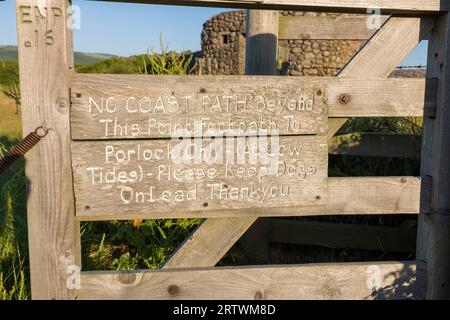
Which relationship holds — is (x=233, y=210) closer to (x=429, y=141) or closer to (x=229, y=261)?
(x=429, y=141)

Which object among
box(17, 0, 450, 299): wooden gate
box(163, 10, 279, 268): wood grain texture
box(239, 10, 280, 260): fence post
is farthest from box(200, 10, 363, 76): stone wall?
box(163, 10, 279, 268): wood grain texture

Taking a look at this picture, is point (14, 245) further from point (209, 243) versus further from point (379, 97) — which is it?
point (379, 97)

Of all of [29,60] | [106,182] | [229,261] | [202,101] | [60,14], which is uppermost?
[60,14]

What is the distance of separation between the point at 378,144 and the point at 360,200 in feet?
3.75

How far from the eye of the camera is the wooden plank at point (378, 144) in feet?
9.50

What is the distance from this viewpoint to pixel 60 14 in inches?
64.3

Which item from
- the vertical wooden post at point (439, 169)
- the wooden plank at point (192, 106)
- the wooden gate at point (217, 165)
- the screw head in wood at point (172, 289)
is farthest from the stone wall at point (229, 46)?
the screw head in wood at point (172, 289)

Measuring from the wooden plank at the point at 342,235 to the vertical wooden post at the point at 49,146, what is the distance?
66.2 inches

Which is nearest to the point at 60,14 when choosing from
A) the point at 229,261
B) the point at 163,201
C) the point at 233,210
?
the point at 163,201

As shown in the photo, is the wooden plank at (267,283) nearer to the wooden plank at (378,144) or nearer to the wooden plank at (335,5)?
the wooden plank at (378,144)

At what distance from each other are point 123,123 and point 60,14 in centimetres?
51

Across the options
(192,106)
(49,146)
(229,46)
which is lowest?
(49,146)

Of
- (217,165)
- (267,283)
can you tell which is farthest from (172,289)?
(217,165)

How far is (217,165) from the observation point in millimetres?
1807
